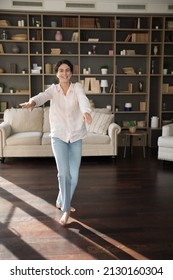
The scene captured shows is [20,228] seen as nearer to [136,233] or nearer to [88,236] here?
[88,236]

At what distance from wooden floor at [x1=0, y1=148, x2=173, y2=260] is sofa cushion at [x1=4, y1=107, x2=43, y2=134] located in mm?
1081

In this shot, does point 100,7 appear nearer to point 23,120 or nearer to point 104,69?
point 104,69

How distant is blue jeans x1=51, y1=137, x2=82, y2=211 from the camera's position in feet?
8.86

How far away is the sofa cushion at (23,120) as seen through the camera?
19.2 feet

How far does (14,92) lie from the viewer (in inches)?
269

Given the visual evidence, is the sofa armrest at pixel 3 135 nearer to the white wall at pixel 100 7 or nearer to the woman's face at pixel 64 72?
the white wall at pixel 100 7

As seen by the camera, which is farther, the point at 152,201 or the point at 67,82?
the point at 152,201

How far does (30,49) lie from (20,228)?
5019mm

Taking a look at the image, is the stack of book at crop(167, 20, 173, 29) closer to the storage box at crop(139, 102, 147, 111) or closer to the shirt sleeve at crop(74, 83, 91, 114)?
the storage box at crop(139, 102, 147, 111)

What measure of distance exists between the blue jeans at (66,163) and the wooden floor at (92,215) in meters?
0.35

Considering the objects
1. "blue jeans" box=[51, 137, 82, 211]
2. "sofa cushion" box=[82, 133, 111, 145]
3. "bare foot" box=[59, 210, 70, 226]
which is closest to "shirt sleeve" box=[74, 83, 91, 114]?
"blue jeans" box=[51, 137, 82, 211]

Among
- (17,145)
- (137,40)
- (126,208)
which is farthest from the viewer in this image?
(137,40)

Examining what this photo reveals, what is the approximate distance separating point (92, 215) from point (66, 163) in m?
0.73

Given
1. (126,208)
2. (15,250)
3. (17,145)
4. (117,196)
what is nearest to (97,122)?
(17,145)
